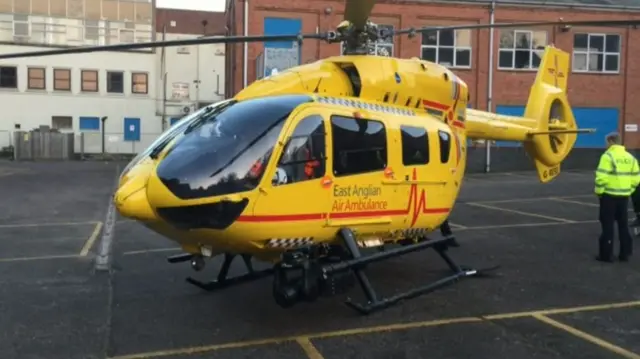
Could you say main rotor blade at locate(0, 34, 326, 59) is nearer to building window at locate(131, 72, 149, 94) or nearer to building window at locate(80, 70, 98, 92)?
building window at locate(80, 70, 98, 92)

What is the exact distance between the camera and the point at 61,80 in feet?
164

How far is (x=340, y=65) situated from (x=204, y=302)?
3358 millimetres

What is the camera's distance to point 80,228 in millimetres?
14109

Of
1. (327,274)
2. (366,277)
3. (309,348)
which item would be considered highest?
(327,274)

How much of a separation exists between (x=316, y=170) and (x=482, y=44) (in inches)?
1044

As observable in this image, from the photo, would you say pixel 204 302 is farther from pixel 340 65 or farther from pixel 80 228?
pixel 80 228

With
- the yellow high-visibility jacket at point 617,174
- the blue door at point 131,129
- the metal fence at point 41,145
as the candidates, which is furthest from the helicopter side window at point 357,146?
the blue door at point 131,129

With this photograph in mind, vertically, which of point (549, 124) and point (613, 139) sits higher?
point (549, 124)

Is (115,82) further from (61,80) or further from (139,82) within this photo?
(61,80)

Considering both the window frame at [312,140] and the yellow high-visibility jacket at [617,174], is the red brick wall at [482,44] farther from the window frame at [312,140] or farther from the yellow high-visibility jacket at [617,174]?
the window frame at [312,140]

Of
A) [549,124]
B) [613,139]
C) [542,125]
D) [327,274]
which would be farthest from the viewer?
[549,124]

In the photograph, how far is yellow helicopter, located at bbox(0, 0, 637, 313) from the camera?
5.99 meters

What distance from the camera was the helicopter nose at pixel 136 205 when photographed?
19.5ft

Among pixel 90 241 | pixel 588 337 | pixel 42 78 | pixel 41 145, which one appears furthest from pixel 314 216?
pixel 42 78
